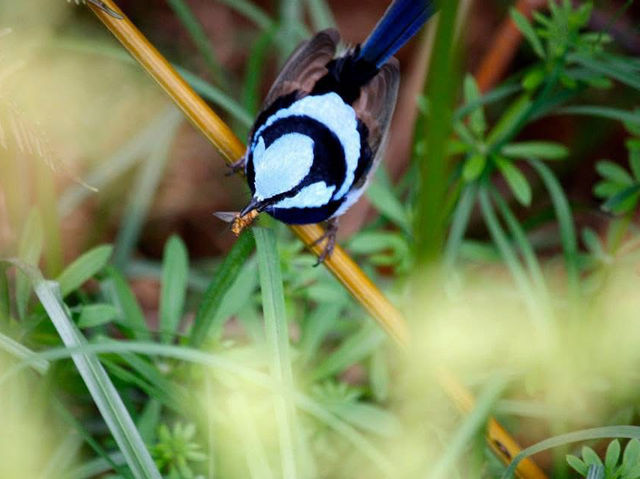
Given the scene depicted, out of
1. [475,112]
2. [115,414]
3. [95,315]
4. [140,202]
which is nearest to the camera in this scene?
[115,414]

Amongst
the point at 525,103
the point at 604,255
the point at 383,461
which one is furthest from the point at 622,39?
the point at 383,461

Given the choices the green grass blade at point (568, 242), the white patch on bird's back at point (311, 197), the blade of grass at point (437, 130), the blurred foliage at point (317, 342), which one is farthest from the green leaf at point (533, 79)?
the blade of grass at point (437, 130)

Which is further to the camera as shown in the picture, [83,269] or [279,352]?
[83,269]

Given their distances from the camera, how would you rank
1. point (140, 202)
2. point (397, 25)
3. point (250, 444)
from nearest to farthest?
point (250, 444), point (397, 25), point (140, 202)

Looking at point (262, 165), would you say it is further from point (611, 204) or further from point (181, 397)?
point (611, 204)

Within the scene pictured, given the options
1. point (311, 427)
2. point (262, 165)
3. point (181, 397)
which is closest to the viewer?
point (262, 165)

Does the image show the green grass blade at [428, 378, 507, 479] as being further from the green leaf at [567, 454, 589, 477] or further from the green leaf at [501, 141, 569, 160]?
the green leaf at [501, 141, 569, 160]

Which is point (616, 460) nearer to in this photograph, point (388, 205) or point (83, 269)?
point (388, 205)

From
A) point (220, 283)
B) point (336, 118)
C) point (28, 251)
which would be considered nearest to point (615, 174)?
point (336, 118)
